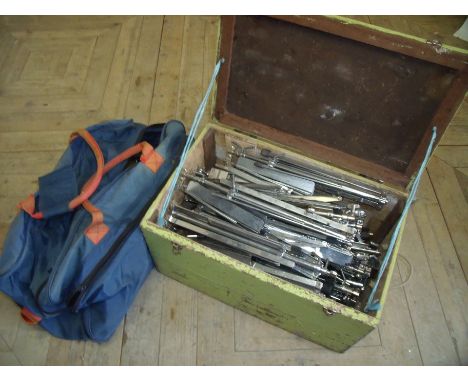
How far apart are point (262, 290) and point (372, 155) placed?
0.46 metres

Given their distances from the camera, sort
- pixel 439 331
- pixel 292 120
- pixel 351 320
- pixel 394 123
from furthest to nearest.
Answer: pixel 439 331, pixel 292 120, pixel 394 123, pixel 351 320

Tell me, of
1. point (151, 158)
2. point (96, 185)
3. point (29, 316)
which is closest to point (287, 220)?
point (151, 158)

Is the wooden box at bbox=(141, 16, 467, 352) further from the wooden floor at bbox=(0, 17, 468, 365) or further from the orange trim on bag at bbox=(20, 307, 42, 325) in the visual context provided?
the orange trim on bag at bbox=(20, 307, 42, 325)

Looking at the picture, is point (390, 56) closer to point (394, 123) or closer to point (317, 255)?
point (394, 123)

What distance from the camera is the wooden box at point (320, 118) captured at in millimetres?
713

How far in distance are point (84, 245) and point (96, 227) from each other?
0.05 meters

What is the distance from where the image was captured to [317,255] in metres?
0.86

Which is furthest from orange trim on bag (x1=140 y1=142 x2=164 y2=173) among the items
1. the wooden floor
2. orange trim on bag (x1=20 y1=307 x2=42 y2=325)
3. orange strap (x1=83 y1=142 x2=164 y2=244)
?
orange trim on bag (x1=20 y1=307 x2=42 y2=325)

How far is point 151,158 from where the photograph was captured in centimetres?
96

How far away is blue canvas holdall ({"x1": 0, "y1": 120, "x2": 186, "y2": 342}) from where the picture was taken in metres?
0.86

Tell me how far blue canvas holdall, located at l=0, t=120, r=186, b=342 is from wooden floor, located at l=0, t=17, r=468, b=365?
12 cm

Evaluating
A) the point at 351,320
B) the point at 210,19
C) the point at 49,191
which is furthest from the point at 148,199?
the point at 210,19

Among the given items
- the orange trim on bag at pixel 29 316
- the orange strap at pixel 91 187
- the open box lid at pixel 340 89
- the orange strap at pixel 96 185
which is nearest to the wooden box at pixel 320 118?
the open box lid at pixel 340 89

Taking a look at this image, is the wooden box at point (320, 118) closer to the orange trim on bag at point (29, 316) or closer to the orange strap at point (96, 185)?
the orange strap at point (96, 185)
